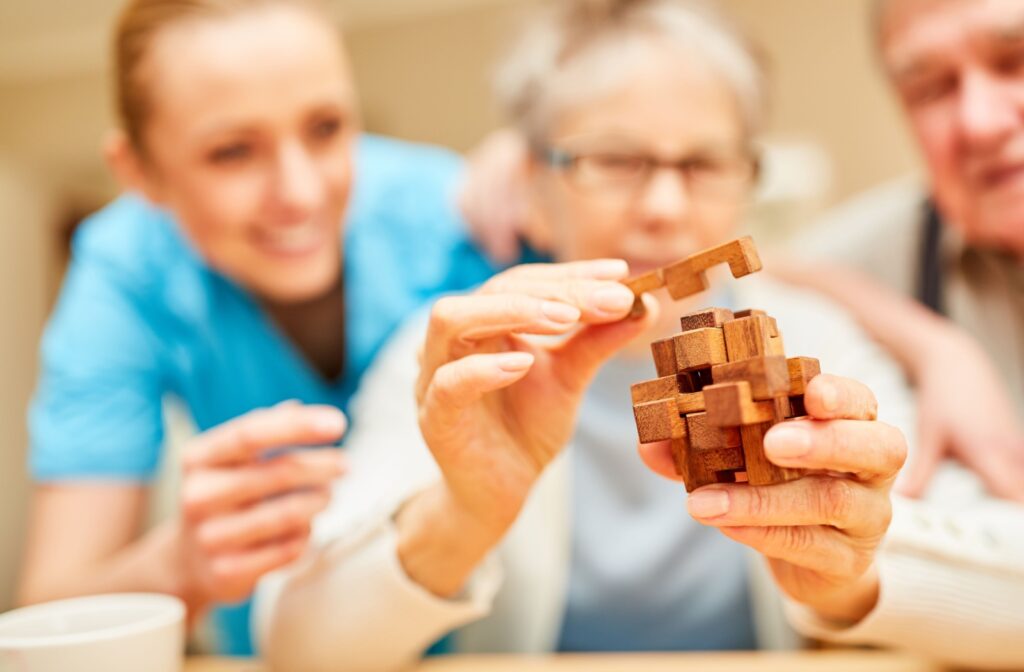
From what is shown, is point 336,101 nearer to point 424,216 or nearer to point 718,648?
point 424,216

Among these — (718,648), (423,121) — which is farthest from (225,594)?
(423,121)

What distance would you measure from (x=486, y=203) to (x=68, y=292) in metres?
0.61

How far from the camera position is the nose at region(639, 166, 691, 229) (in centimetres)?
90

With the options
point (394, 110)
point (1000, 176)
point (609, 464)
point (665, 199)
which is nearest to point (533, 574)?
point (609, 464)

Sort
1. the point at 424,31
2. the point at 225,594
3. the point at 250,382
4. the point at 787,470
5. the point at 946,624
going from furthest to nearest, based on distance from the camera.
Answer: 1. the point at 424,31
2. the point at 250,382
3. the point at 225,594
4. the point at 946,624
5. the point at 787,470

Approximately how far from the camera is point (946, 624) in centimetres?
66

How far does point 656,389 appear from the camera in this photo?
487mm

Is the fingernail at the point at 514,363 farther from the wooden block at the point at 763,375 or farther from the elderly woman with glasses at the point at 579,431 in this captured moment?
the wooden block at the point at 763,375

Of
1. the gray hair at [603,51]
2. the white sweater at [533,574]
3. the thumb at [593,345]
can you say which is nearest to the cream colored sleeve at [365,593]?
the white sweater at [533,574]

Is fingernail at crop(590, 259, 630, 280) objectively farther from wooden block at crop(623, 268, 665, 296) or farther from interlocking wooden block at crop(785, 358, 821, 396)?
interlocking wooden block at crop(785, 358, 821, 396)

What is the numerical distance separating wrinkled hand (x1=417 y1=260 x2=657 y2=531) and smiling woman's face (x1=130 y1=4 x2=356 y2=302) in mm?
484

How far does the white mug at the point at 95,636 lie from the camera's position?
52cm

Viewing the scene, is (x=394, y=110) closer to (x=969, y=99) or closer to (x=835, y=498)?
(x=969, y=99)

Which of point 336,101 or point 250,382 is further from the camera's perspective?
point 250,382
